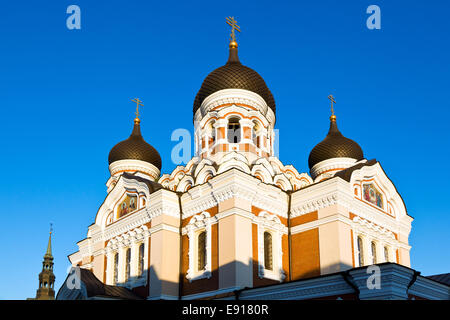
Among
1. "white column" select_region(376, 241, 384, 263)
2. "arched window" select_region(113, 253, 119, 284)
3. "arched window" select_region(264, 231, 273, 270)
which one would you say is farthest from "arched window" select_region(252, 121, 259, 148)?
"arched window" select_region(113, 253, 119, 284)

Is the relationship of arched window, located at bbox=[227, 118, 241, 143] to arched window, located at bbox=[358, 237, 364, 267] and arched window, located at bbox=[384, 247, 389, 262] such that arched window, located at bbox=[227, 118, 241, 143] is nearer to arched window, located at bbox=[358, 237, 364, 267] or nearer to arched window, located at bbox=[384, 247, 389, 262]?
arched window, located at bbox=[358, 237, 364, 267]

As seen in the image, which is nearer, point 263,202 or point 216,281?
point 216,281

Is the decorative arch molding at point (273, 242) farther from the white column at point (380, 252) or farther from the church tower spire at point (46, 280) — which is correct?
Result: the church tower spire at point (46, 280)

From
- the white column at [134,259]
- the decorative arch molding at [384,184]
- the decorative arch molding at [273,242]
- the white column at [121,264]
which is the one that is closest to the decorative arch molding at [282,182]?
the decorative arch molding at [273,242]

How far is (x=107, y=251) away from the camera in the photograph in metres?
17.0

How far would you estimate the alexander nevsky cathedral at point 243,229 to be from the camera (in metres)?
12.5

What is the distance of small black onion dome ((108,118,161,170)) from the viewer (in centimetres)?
2072

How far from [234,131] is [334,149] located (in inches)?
180

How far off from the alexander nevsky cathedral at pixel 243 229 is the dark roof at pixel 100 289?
4 cm

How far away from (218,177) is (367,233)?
16.4 feet
